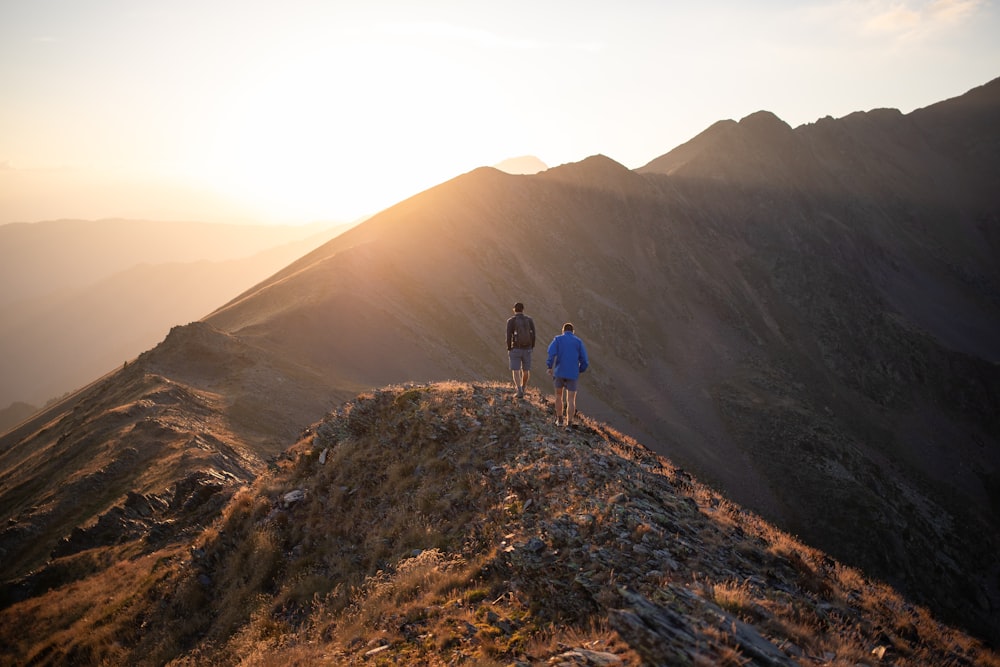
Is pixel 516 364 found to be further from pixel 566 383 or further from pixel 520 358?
pixel 566 383

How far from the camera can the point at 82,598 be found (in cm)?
1593

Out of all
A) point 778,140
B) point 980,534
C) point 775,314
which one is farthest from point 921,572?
point 778,140

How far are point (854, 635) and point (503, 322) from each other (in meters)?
54.4

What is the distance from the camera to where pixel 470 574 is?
9.38 m

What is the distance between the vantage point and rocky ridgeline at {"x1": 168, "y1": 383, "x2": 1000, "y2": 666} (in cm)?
759

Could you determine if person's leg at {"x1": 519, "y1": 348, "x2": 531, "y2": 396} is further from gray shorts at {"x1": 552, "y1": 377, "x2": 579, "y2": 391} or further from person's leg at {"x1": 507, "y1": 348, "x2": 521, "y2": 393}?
gray shorts at {"x1": 552, "y1": 377, "x2": 579, "y2": 391}

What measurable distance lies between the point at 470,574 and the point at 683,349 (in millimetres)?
67662

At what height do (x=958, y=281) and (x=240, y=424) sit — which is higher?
(x=240, y=424)

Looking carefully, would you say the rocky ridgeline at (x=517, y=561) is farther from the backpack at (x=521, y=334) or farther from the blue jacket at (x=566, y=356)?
the backpack at (x=521, y=334)

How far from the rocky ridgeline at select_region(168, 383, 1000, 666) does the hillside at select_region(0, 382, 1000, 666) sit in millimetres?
44

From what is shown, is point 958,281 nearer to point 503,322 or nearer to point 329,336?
point 503,322

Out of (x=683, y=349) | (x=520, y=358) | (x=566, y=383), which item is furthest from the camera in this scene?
(x=683, y=349)

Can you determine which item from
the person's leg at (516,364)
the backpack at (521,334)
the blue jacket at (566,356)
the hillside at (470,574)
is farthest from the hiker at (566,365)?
the person's leg at (516,364)

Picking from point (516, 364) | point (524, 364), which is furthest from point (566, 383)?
point (516, 364)
